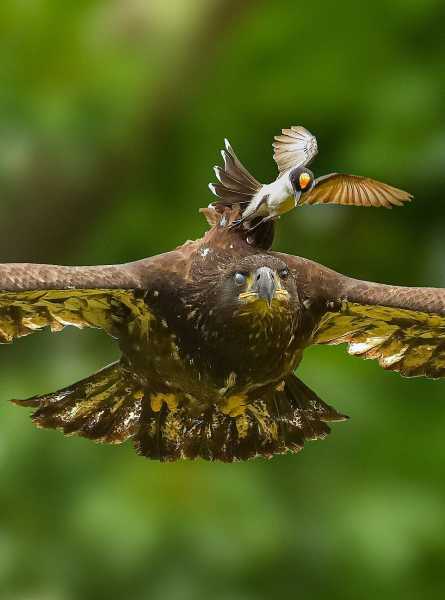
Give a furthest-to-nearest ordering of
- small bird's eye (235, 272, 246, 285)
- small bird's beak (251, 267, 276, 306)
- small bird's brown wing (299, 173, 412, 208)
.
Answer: small bird's brown wing (299, 173, 412, 208) < small bird's eye (235, 272, 246, 285) < small bird's beak (251, 267, 276, 306)

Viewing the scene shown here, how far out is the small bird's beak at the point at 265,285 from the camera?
4766mm

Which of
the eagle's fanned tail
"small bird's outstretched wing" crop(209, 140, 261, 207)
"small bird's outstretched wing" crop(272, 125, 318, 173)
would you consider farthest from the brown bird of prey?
"small bird's outstretched wing" crop(272, 125, 318, 173)

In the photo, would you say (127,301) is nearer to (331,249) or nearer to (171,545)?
(171,545)

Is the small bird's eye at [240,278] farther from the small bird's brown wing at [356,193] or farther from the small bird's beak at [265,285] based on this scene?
the small bird's brown wing at [356,193]

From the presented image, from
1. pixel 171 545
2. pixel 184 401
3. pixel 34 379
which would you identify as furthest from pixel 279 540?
pixel 184 401

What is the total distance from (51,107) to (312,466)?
2134mm

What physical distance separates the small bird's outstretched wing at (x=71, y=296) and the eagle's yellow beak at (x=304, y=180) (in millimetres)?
585

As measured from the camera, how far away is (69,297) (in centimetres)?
511

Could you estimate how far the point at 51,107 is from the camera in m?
7.41

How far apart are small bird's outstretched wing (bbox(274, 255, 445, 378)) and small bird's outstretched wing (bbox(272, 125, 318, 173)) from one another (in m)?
0.36

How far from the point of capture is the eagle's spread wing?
484 cm

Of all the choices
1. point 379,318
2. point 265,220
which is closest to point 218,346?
point 265,220

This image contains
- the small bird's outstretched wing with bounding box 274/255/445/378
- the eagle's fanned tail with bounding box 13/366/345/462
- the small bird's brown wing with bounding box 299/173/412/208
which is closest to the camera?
the small bird's brown wing with bounding box 299/173/412/208

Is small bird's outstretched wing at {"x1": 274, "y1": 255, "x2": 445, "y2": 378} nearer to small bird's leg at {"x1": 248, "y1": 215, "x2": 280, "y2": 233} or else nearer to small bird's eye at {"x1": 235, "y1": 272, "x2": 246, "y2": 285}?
small bird's leg at {"x1": 248, "y1": 215, "x2": 280, "y2": 233}
